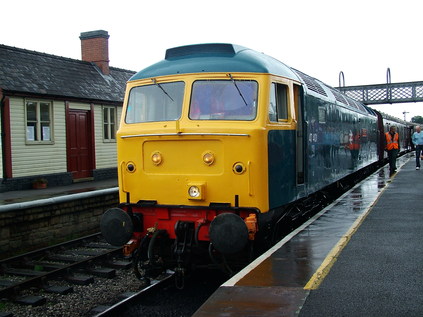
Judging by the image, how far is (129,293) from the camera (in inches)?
267

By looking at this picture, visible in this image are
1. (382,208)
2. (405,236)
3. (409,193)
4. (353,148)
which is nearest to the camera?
(405,236)

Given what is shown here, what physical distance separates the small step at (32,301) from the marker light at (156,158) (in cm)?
234

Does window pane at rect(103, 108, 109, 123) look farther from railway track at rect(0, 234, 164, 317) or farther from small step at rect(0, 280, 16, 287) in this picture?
small step at rect(0, 280, 16, 287)

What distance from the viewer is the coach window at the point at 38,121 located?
1510 cm

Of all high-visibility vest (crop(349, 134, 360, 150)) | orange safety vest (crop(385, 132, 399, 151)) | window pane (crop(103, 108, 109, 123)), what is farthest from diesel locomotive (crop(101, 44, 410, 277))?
window pane (crop(103, 108, 109, 123))

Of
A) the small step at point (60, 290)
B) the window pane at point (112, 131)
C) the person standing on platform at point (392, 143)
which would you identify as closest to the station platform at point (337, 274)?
the small step at point (60, 290)

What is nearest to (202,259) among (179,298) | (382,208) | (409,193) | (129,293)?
(179,298)

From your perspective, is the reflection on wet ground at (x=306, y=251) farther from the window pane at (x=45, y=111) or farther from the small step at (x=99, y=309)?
the window pane at (x=45, y=111)

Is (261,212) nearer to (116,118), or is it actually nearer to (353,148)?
(353,148)

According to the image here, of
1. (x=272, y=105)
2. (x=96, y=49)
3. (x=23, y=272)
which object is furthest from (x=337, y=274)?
(x=96, y=49)

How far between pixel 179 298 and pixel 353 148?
7.88m

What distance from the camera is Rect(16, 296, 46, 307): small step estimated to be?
648cm

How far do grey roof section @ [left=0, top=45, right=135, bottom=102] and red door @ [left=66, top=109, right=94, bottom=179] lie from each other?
2.39 ft

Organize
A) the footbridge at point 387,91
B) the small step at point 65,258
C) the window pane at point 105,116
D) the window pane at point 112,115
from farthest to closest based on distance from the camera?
the footbridge at point 387,91
the window pane at point 112,115
the window pane at point 105,116
the small step at point 65,258
